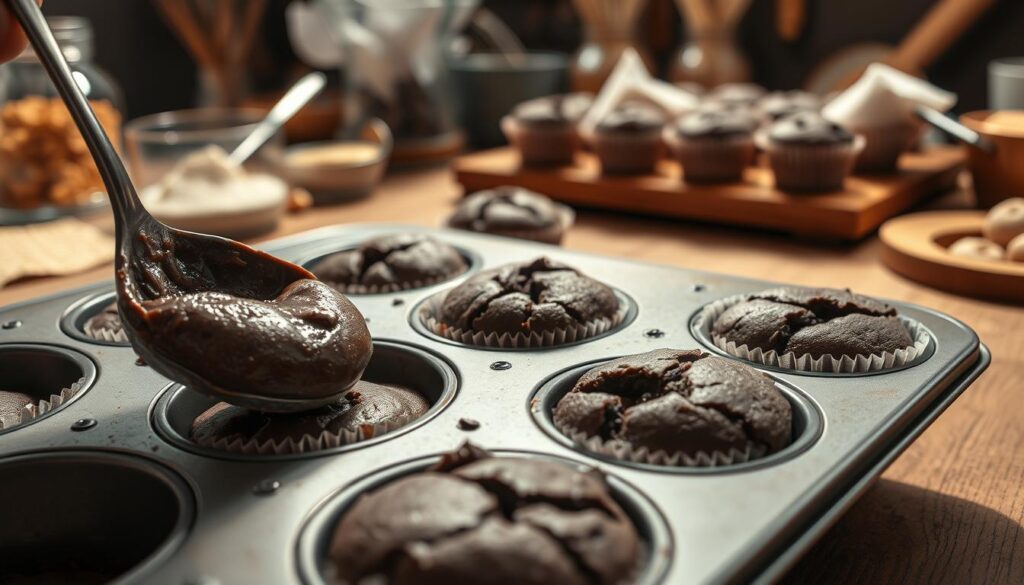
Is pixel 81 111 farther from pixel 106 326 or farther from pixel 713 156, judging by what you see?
pixel 713 156

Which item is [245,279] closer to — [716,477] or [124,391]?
[124,391]

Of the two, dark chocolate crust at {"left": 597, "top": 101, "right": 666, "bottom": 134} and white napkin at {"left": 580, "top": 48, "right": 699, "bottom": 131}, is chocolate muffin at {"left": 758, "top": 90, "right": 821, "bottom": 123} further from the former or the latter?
dark chocolate crust at {"left": 597, "top": 101, "right": 666, "bottom": 134}

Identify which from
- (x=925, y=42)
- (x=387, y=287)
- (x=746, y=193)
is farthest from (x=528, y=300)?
(x=925, y=42)

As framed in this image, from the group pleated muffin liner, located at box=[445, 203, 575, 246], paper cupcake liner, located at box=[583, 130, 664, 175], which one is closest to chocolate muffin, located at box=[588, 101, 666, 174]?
paper cupcake liner, located at box=[583, 130, 664, 175]

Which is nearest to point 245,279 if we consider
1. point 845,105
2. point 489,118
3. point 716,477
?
point 716,477

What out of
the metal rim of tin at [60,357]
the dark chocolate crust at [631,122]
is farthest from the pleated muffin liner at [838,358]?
the dark chocolate crust at [631,122]

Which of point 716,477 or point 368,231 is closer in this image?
point 716,477
